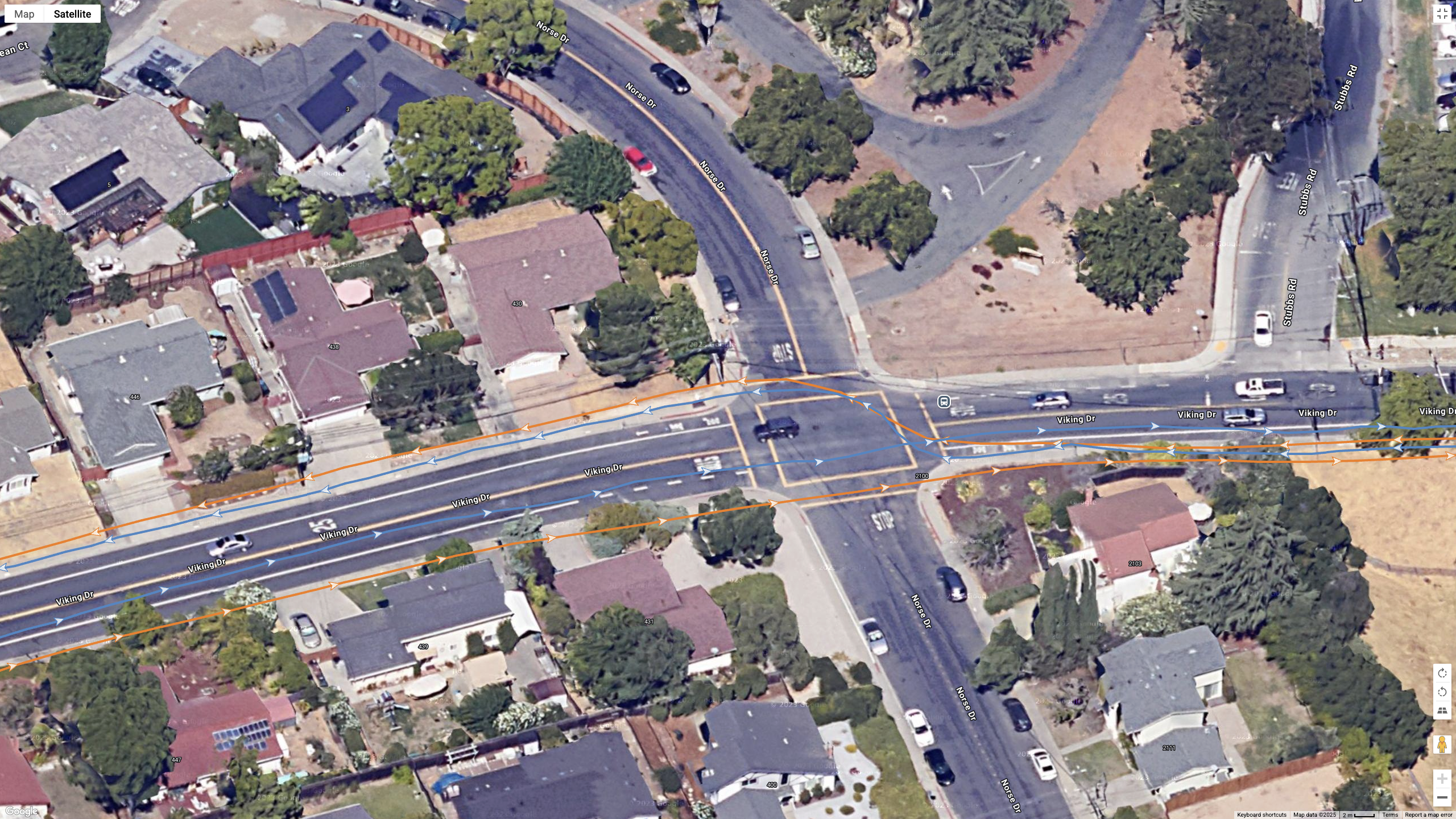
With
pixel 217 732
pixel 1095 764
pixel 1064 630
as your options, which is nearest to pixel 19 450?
pixel 217 732

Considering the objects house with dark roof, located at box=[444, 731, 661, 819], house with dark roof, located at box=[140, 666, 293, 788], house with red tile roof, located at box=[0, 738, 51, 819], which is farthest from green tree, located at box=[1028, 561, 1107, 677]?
house with red tile roof, located at box=[0, 738, 51, 819]

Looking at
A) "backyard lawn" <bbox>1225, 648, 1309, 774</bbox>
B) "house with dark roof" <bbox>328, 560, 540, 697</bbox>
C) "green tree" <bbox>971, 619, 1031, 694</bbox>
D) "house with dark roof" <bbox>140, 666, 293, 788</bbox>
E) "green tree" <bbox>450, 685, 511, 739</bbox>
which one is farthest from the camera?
"backyard lawn" <bbox>1225, 648, 1309, 774</bbox>

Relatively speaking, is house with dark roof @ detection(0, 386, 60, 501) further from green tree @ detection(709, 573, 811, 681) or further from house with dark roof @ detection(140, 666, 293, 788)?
green tree @ detection(709, 573, 811, 681)

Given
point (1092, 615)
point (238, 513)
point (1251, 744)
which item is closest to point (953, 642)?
point (1092, 615)

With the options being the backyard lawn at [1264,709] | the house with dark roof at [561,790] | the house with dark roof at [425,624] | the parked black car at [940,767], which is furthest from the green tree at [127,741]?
the backyard lawn at [1264,709]

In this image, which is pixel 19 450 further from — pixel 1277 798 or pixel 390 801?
pixel 1277 798

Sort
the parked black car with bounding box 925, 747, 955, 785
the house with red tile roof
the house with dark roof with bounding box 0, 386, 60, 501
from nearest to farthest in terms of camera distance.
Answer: the house with red tile roof
the parked black car with bounding box 925, 747, 955, 785
the house with dark roof with bounding box 0, 386, 60, 501

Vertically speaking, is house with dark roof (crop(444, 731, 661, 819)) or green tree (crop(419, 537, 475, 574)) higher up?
green tree (crop(419, 537, 475, 574))
